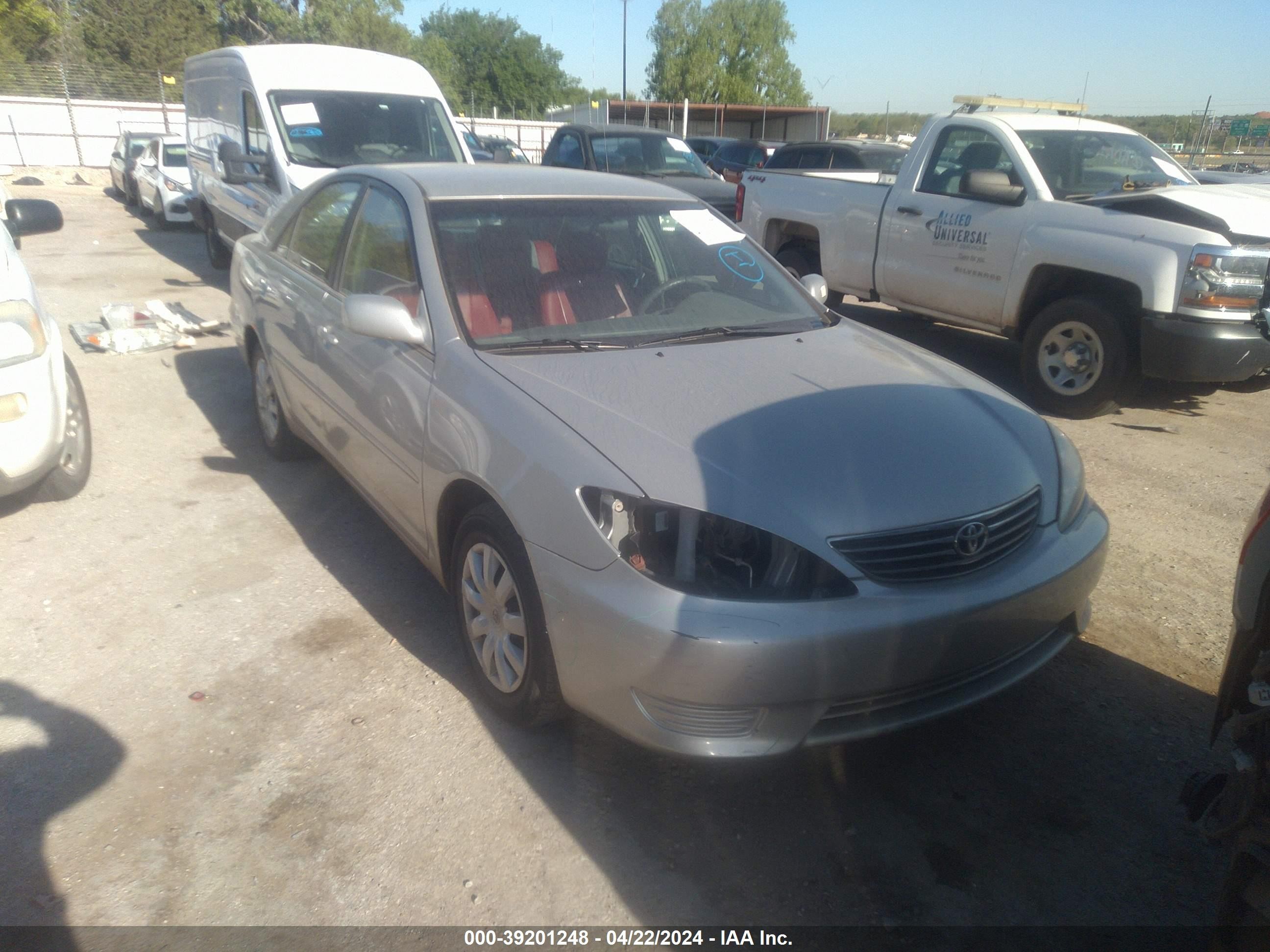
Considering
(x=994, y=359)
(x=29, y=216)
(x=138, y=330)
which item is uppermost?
(x=29, y=216)

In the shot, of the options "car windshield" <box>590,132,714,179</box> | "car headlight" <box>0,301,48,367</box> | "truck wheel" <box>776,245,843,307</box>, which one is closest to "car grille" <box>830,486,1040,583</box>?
"car headlight" <box>0,301,48,367</box>

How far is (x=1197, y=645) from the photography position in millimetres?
3561

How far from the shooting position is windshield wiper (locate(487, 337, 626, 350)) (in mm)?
3096

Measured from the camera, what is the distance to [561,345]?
3.16 meters

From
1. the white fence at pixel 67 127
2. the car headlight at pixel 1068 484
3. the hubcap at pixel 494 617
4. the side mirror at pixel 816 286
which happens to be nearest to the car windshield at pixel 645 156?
the side mirror at pixel 816 286

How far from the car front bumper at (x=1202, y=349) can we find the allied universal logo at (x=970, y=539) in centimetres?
391

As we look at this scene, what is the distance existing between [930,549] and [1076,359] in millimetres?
4426

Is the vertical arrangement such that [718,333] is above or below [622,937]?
above

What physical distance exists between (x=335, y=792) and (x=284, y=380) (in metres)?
2.52

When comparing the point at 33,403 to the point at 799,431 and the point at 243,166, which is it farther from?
the point at 243,166

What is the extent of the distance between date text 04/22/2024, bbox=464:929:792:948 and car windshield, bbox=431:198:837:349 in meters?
1.76

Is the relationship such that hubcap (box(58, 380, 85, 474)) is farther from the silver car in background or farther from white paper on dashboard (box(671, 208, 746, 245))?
white paper on dashboard (box(671, 208, 746, 245))

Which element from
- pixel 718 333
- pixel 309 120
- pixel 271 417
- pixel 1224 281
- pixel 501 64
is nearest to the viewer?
pixel 718 333

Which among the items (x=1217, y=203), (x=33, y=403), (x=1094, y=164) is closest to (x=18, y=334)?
(x=33, y=403)
